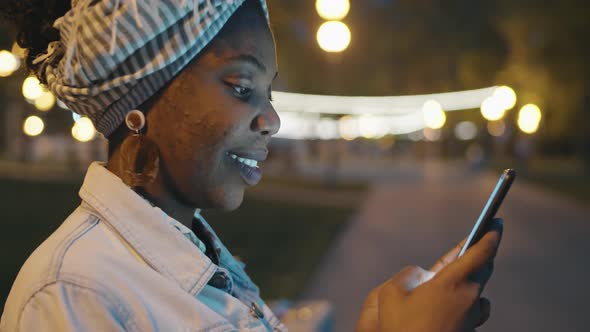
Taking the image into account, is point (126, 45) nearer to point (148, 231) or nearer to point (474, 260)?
point (148, 231)

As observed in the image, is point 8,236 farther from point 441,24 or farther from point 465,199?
point 441,24

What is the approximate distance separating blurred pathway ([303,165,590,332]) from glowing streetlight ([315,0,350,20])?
3.31m

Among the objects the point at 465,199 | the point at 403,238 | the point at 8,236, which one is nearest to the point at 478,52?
the point at 465,199

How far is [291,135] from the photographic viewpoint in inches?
1144

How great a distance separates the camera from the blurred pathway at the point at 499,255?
6406mm

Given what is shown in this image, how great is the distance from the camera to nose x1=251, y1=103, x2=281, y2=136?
4.78 ft

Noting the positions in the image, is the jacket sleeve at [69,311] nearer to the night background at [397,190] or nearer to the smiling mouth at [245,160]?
the smiling mouth at [245,160]

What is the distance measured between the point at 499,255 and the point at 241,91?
8.56 metres

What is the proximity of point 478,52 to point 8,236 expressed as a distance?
26.6 meters

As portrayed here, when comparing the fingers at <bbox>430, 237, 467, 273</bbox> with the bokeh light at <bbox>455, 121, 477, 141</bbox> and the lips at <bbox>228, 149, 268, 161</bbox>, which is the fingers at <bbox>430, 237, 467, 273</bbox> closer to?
the lips at <bbox>228, 149, 268, 161</bbox>

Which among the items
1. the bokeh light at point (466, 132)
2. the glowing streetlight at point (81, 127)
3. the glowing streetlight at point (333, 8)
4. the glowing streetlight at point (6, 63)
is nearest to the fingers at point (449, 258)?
the glowing streetlight at point (81, 127)

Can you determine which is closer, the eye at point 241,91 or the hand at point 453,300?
the hand at point 453,300

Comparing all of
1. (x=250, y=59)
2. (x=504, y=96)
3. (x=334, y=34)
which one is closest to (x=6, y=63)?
(x=334, y=34)

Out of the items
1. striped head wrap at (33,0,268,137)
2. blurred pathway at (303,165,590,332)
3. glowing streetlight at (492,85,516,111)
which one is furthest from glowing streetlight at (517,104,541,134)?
glowing streetlight at (492,85,516,111)
